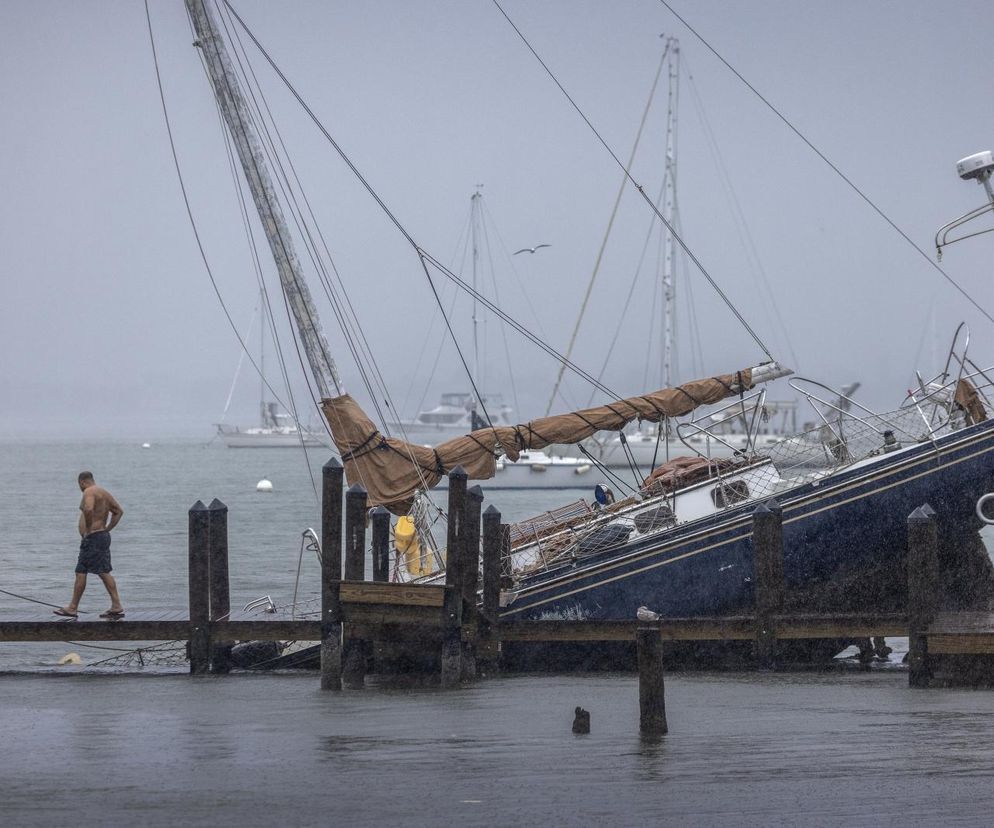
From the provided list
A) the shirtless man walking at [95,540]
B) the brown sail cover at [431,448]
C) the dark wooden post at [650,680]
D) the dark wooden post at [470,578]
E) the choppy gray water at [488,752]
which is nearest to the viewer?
the choppy gray water at [488,752]

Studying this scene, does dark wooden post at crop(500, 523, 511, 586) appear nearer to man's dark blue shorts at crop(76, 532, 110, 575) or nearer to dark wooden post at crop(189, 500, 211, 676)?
dark wooden post at crop(189, 500, 211, 676)

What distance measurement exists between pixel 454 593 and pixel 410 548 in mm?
4554

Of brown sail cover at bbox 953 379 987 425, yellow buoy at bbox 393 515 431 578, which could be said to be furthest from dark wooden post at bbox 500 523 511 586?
brown sail cover at bbox 953 379 987 425

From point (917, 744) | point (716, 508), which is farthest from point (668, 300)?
point (917, 744)

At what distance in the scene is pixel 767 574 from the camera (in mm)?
16891

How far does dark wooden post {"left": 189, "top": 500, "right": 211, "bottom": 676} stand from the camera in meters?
17.2

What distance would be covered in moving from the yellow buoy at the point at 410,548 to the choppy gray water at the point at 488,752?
2.79 m

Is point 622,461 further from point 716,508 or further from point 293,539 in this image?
point 716,508

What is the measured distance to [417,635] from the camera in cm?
1662

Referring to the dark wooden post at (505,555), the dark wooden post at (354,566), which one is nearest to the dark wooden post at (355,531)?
the dark wooden post at (354,566)

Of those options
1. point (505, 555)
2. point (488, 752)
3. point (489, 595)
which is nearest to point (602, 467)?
point (505, 555)

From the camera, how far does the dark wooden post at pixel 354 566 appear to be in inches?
642

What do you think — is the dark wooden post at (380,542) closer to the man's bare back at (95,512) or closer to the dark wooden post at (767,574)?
the man's bare back at (95,512)

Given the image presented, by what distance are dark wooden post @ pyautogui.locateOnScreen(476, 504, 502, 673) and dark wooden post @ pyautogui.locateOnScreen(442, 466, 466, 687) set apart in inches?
21.6
